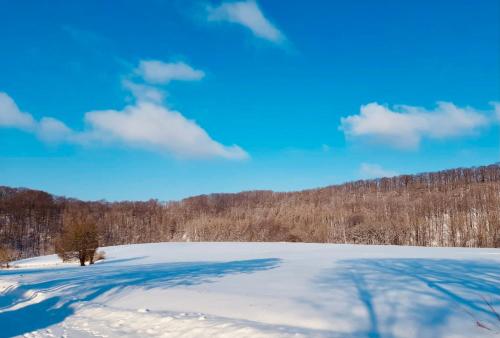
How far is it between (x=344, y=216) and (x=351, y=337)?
65.4 metres

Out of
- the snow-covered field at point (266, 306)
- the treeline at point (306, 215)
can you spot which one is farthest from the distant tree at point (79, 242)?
the treeline at point (306, 215)

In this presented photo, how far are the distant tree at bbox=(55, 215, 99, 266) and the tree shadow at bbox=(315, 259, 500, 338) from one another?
22.1m

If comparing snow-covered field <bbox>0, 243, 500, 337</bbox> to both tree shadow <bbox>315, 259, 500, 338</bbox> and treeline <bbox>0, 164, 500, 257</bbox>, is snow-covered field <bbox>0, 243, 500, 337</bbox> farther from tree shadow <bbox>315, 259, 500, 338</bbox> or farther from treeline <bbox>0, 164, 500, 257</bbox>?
treeline <bbox>0, 164, 500, 257</bbox>

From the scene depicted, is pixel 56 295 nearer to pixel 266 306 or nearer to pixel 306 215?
pixel 266 306

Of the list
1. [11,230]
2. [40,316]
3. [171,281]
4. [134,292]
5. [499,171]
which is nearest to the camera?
[40,316]

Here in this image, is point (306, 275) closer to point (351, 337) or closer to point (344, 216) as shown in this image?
point (351, 337)

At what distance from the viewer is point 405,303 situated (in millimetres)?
7961

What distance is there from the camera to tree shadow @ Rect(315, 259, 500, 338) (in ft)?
21.9

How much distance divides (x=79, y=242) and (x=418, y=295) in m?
26.1

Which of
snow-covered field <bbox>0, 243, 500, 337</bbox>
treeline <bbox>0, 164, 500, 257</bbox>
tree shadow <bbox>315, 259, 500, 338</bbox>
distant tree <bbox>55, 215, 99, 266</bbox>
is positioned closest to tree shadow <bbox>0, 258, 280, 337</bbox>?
snow-covered field <bbox>0, 243, 500, 337</bbox>

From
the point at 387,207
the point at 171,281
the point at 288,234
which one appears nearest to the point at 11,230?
the point at 288,234

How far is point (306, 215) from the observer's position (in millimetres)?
74062

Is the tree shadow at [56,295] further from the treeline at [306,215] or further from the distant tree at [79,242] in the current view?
the treeline at [306,215]

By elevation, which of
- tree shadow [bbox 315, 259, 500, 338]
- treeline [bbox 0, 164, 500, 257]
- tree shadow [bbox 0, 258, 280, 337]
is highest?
treeline [bbox 0, 164, 500, 257]
